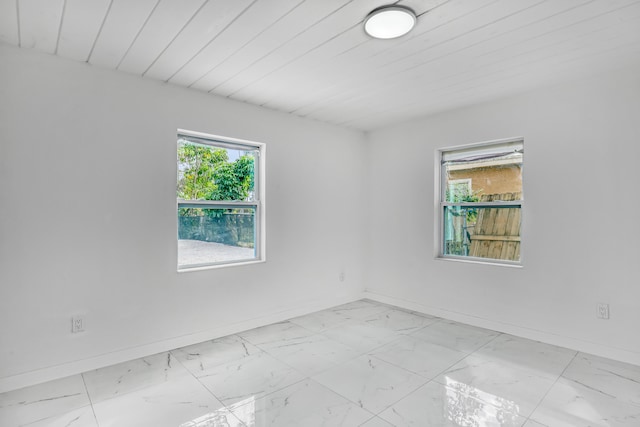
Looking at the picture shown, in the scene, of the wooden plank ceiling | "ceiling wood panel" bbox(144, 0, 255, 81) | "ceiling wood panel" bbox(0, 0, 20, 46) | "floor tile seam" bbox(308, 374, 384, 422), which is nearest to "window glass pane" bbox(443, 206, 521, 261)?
the wooden plank ceiling

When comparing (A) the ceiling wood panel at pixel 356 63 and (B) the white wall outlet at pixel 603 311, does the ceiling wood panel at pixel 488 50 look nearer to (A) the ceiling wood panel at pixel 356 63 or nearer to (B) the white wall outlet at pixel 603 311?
(A) the ceiling wood panel at pixel 356 63

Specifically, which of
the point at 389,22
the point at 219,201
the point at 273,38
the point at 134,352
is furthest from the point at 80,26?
the point at 134,352

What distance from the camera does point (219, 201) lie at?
3.39 meters

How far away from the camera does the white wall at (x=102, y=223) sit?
92.7 inches

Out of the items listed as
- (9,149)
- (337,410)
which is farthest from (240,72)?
(337,410)

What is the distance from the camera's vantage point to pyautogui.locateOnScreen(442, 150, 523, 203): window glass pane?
3463 mm

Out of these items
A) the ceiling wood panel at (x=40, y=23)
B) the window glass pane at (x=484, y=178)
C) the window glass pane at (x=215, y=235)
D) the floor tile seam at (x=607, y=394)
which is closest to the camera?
the ceiling wood panel at (x=40, y=23)

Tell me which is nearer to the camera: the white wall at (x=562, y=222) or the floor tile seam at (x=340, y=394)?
the floor tile seam at (x=340, y=394)

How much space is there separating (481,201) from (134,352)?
140 inches

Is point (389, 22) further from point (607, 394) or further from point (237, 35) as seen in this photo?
point (607, 394)

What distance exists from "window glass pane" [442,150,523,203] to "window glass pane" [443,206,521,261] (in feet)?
0.43

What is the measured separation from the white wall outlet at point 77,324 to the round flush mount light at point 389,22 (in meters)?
2.82

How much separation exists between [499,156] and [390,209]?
1.38m

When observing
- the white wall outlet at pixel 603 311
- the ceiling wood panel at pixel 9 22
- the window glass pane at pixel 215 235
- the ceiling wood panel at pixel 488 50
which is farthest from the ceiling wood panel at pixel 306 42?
the white wall outlet at pixel 603 311
